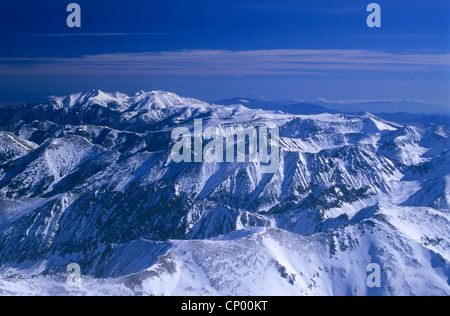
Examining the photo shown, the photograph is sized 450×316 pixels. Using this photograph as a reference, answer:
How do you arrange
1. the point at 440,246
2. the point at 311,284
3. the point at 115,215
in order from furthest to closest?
1. the point at 115,215
2. the point at 440,246
3. the point at 311,284

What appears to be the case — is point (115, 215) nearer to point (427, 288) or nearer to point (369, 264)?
point (369, 264)

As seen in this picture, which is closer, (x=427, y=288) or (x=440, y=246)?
(x=427, y=288)

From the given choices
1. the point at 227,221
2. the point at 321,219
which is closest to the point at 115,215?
the point at 227,221

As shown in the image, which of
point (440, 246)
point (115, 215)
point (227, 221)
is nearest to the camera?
point (440, 246)
